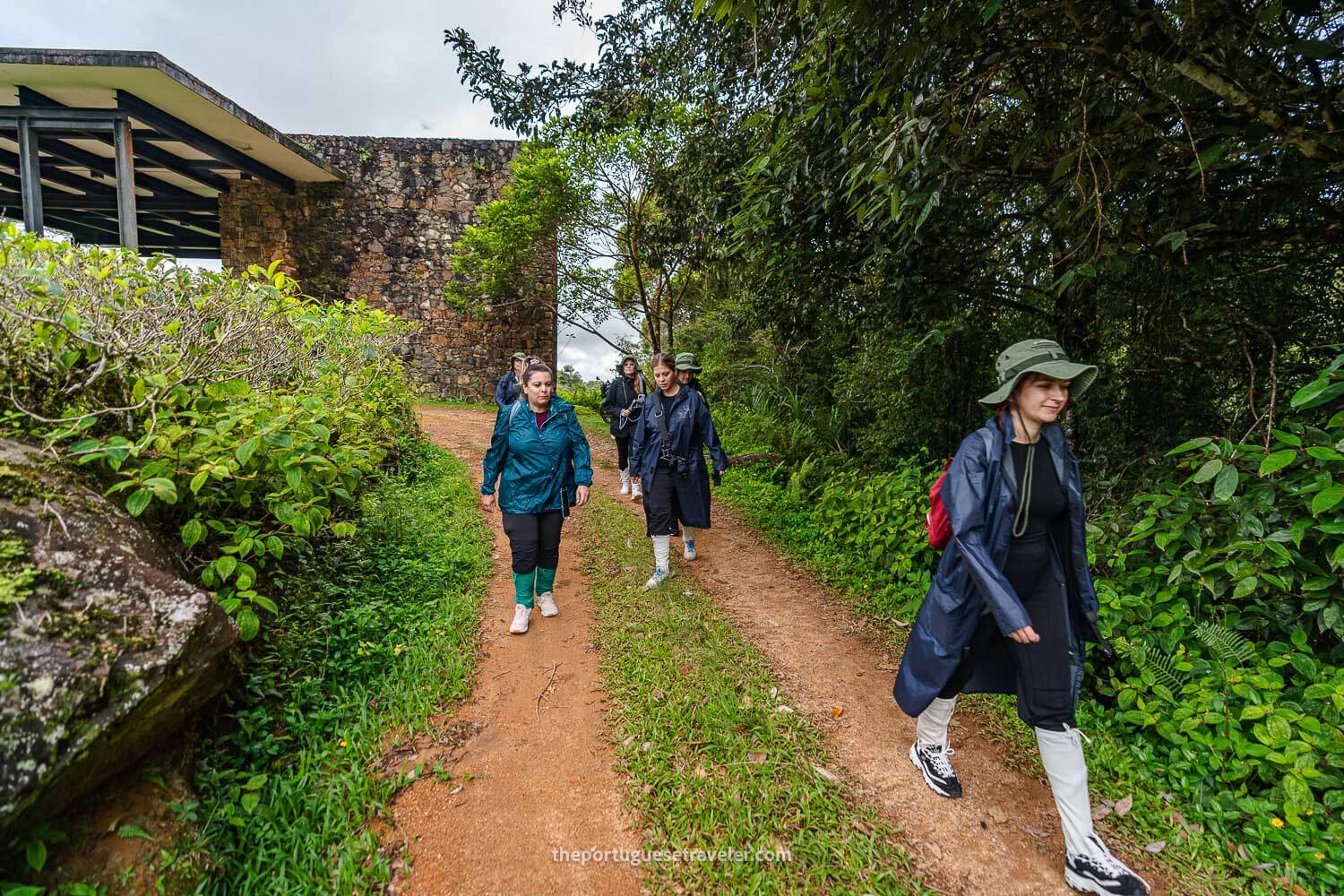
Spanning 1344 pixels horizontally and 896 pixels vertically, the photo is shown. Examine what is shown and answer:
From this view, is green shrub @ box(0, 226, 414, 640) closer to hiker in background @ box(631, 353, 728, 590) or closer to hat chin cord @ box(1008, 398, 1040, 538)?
hiker in background @ box(631, 353, 728, 590)

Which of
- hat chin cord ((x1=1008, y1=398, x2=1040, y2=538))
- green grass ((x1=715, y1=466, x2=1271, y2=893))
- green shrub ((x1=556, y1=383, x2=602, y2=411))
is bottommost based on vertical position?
green grass ((x1=715, y1=466, x2=1271, y2=893))

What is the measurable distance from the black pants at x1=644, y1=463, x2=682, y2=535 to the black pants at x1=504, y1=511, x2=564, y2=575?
1047 mm

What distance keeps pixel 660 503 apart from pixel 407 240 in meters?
Answer: 13.8

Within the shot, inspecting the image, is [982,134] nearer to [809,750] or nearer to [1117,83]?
[1117,83]

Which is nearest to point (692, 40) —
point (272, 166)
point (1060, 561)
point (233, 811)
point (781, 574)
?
point (781, 574)

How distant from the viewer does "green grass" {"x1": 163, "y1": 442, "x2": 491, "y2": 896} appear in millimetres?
2182

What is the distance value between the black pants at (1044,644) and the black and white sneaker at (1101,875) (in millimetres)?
446

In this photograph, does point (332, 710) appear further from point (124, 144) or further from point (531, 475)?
point (124, 144)

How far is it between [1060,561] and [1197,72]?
2.43 meters

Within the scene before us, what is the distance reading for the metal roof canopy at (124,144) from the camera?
345 inches

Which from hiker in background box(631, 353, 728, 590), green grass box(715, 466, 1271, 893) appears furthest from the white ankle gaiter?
hiker in background box(631, 353, 728, 590)

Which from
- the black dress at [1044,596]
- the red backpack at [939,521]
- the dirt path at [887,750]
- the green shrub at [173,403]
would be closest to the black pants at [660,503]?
the dirt path at [887,750]

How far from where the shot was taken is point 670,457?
4.93m

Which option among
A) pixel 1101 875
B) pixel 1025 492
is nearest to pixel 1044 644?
pixel 1025 492
